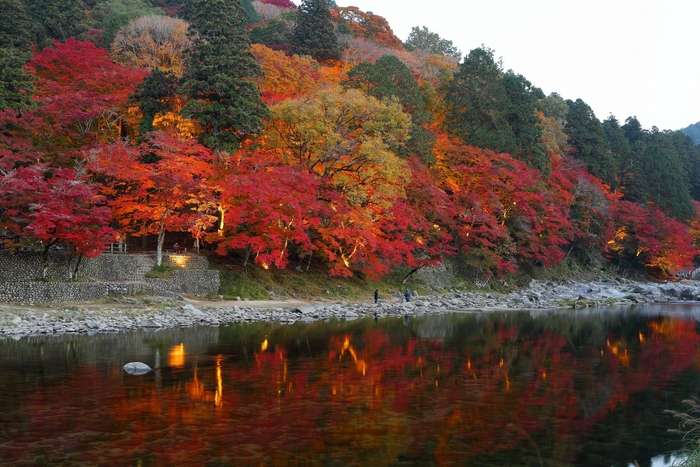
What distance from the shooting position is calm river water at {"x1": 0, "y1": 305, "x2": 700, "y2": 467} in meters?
10.7

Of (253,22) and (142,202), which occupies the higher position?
(253,22)

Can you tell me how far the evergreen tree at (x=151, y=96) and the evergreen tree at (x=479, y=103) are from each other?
80.8ft

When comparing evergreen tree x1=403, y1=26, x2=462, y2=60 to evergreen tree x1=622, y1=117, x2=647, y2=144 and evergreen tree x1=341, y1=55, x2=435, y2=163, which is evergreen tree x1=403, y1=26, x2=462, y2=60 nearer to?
evergreen tree x1=622, y1=117, x2=647, y2=144

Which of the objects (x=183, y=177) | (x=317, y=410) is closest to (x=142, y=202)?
(x=183, y=177)

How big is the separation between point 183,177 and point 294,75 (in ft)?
59.8

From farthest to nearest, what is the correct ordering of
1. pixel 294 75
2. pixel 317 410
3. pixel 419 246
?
pixel 294 75 → pixel 419 246 → pixel 317 410

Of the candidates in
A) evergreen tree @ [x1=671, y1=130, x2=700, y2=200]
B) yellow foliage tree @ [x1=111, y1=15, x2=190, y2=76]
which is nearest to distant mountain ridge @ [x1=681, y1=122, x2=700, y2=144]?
evergreen tree @ [x1=671, y1=130, x2=700, y2=200]

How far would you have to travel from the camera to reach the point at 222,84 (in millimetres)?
34875

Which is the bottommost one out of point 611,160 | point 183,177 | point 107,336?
point 107,336

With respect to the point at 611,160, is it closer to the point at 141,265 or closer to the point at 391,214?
the point at 391,214

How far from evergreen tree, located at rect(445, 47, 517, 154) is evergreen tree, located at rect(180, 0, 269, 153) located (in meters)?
20.8

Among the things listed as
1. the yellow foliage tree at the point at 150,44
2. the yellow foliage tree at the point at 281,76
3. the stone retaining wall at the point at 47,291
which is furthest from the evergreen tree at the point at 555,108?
the stone retaining wall at the point at 47,291

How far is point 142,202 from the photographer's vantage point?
31609 mm

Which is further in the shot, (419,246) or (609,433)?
(419,246)
